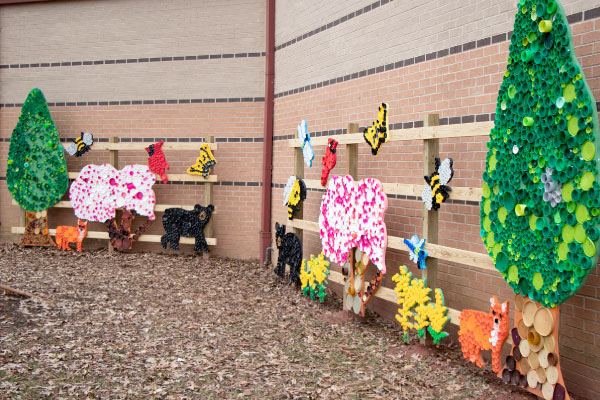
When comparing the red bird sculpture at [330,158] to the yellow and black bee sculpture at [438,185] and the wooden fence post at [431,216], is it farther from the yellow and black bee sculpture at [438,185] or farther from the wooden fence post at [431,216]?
the yellow and black bee sculpture at [438,185]

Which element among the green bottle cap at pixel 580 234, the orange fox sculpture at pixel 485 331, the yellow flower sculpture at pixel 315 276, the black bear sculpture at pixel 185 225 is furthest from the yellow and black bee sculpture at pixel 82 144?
the green bottle cap at pixel 580 234

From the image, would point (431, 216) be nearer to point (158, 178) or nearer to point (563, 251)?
point (563, 251)

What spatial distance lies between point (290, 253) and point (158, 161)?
12.0 feet

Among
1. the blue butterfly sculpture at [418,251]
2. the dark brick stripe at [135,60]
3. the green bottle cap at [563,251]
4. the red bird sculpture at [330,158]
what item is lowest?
the blue butterfly sculpture at [418,251]

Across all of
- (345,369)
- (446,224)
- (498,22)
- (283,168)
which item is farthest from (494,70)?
(283,168)

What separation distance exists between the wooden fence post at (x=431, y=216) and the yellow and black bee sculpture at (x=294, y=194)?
269 centimetres

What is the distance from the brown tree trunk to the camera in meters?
11.8

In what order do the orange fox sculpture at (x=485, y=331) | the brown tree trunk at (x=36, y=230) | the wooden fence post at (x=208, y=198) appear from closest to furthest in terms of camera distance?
the orange fox sculpture at (x=485, y=331)
the wooden fence post at (x=208, y=198)
the brown tree trunk at (x=36, y=230)

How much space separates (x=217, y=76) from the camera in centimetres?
1148

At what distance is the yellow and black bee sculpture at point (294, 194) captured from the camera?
8.47 m

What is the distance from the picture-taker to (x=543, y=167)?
436 centimetres

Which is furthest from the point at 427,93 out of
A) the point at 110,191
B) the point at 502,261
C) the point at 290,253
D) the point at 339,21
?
the point at 110,191

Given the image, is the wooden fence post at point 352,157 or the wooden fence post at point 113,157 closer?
the wooden fence post at point 352,157

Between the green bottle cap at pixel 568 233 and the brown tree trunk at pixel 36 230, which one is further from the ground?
the green bottle cap at pixel 568 233
